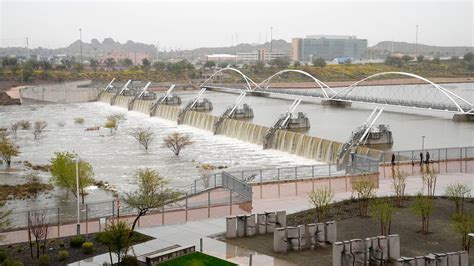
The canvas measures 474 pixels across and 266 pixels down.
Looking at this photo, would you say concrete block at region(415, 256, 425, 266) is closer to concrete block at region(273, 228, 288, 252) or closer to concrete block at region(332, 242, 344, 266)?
concrete block at region(332, 242, 344, 266)

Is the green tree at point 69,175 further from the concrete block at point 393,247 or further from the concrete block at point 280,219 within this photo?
the concrete block at point 393,247

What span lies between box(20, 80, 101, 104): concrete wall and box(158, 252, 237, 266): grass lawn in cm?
7095

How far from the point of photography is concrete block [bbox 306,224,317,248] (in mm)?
15375

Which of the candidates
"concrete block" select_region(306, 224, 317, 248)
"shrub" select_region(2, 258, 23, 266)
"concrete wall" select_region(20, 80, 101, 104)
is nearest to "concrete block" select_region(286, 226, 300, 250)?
"concrete block" select_region(306, 224, 317, 248)

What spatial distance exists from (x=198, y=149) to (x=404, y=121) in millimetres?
19087

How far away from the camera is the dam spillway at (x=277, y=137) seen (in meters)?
36.6

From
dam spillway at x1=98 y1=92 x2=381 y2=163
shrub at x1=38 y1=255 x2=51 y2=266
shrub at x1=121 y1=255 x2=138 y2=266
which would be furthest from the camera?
dam spillway at x1=98 y1=92 x2=381 y2=163

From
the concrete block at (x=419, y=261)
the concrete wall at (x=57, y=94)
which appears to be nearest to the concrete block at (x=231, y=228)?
the concrete block at (x=419, y=261)

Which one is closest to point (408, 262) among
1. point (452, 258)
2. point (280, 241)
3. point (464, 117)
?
point (452, 258)

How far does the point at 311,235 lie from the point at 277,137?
27446 mm

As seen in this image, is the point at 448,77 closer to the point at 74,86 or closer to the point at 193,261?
the point at 74,86

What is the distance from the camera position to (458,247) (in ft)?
49.9

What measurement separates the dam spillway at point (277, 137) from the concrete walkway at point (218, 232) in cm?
1041

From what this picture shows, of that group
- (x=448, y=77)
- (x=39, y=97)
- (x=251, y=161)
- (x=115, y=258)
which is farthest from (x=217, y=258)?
(x=448, y=77)
